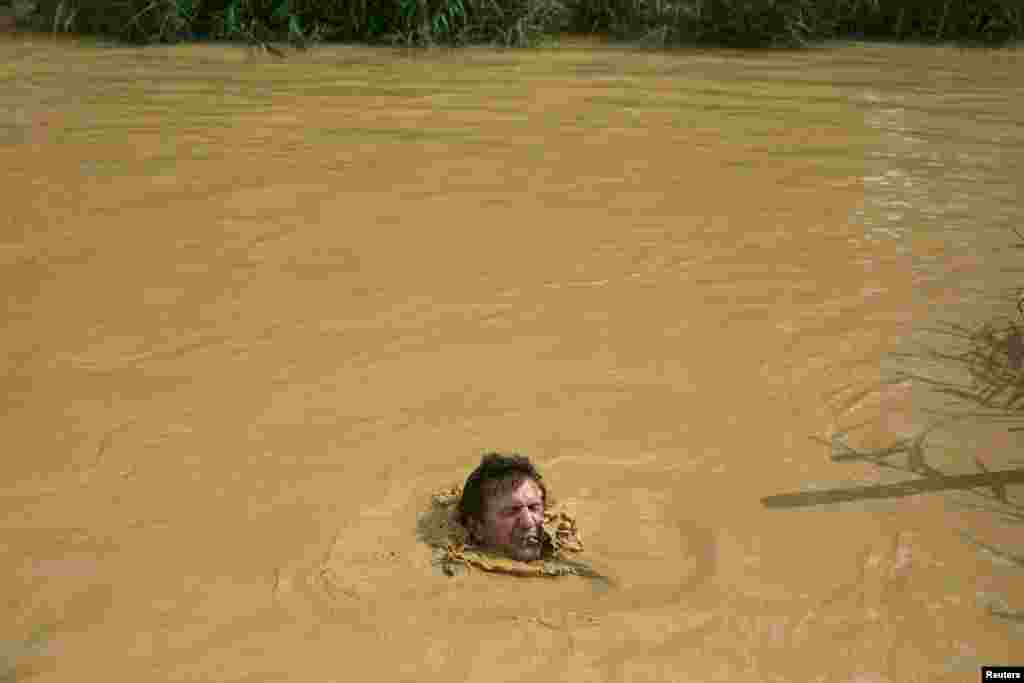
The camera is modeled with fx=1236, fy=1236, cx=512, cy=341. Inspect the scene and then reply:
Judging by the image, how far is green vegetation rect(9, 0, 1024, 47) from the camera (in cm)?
1420

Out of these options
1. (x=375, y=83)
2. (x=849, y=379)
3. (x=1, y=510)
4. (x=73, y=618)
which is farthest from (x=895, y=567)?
(x=375, y=83)

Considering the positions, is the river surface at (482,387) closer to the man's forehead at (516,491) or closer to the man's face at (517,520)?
the man's face at (517,520)

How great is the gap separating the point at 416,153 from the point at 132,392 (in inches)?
162

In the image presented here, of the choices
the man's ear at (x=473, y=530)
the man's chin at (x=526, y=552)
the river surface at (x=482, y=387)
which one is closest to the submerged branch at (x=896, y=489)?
the river surface at (x=482, y=387)

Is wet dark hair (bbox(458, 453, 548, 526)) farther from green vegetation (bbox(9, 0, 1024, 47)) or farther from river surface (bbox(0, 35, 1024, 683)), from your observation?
green vegetation (bbox(9, 0, 1024, 47))

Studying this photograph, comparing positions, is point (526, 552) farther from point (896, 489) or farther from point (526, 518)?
point (896, 489)

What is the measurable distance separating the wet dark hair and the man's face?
2 cm

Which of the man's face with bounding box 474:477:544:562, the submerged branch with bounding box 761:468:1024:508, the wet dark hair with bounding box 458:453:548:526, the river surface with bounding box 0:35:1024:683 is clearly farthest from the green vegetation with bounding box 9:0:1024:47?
the man's face with bounding box 474:477:544:562

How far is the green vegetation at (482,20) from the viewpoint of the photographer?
14203 millimetres

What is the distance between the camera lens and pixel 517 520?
3.43 meters

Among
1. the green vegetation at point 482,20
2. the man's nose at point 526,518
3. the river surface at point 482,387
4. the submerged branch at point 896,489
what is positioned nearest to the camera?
the river surface at point 482,387

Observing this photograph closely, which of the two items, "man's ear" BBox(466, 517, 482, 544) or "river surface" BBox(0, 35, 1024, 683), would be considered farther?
"man's ear" BBox(466, 517, 482, 544)

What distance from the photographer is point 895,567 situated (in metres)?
3.43

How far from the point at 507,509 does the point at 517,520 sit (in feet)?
0.14
